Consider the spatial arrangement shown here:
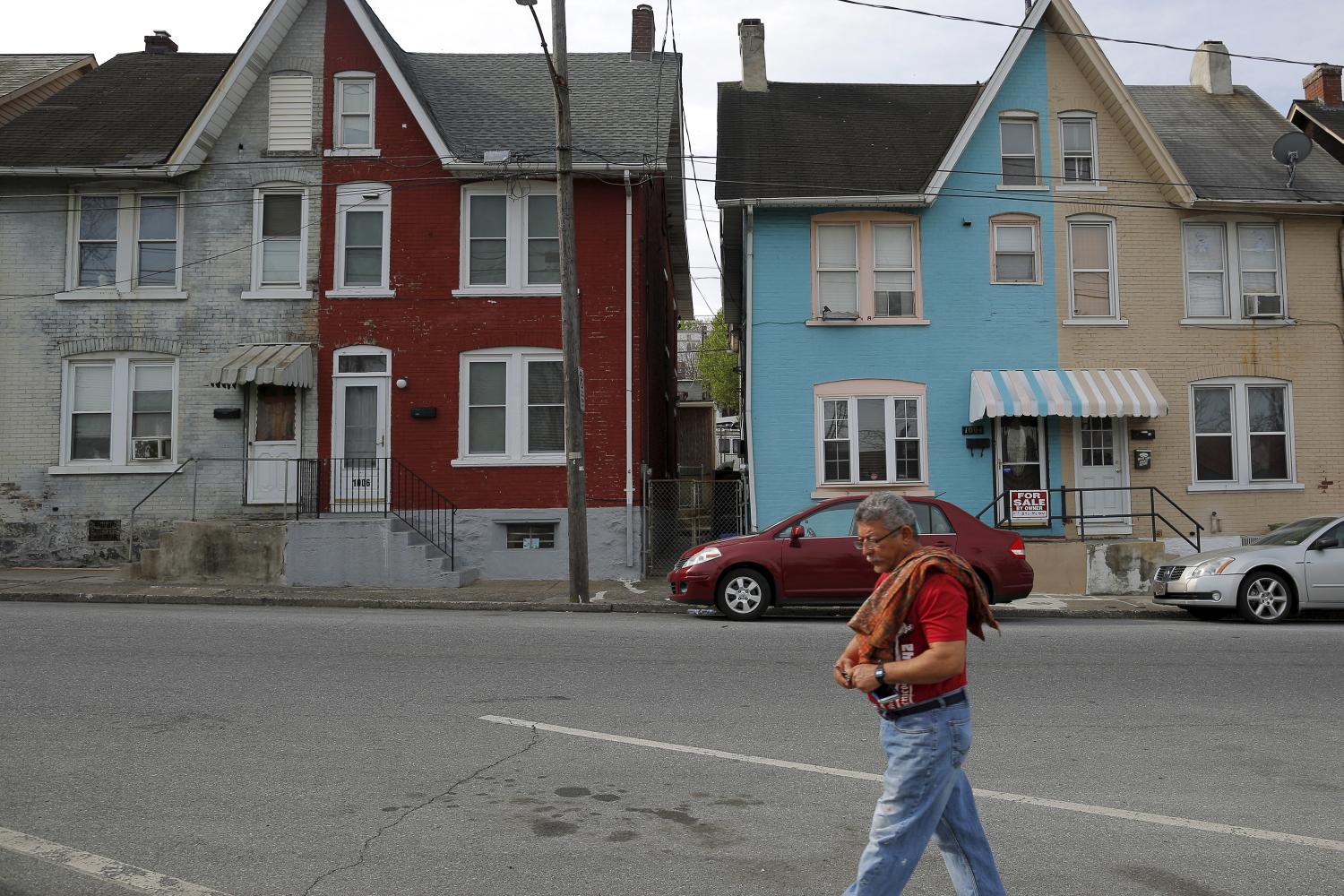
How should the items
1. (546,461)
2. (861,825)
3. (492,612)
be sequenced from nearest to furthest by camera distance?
(861,825)
(492,612)
(546,461)

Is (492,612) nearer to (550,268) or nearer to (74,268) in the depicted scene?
(550,268)

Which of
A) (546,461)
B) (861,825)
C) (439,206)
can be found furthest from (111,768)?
(439,206)

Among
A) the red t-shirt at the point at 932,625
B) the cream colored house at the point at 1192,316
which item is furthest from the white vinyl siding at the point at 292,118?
the red t-shirt at the point at 932,625

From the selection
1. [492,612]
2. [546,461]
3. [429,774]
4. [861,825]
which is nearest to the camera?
[861,825]

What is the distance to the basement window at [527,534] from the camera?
18.6 meters

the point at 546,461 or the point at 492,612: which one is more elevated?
the point at 546,461

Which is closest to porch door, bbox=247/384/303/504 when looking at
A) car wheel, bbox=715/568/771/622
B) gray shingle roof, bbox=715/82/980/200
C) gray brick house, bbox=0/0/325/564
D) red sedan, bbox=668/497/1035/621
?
gray brick house, bbox=0/0/325/564

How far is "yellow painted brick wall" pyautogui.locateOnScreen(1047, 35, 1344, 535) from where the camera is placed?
751 inches

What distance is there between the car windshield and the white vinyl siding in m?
16.1

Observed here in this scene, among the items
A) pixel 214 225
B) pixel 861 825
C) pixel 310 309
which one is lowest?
pixel 861 825

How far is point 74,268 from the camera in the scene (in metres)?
19.0

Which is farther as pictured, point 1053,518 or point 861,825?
point 1053,518

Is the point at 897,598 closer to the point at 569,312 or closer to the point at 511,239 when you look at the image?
the point at 569,312

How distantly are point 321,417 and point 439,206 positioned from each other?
4.10m
